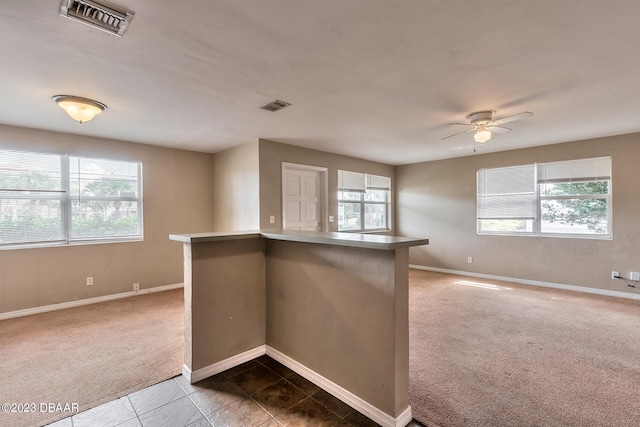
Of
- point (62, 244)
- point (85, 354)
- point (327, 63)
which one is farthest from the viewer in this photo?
point (62, 244)

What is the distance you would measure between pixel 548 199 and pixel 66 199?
24.8 feet

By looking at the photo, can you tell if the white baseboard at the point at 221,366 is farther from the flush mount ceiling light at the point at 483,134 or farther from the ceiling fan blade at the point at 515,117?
the ceiling fan blade at the point at 515,117

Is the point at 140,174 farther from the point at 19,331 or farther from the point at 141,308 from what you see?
the point at 19,331

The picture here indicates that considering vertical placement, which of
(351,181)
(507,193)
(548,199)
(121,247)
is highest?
(351,181)

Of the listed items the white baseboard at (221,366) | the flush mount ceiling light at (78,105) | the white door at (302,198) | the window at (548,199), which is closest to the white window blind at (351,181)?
the white door at (302,198)

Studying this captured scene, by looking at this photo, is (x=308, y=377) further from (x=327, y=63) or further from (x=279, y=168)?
(x=279, y=168)

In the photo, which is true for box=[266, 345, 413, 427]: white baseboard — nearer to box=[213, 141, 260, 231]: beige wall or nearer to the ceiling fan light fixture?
box=[213, 141, 260, 231]: beige wall

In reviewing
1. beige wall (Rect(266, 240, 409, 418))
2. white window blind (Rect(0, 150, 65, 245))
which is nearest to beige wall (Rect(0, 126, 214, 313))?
white window blind (Rect(0, 150, 65, 245))

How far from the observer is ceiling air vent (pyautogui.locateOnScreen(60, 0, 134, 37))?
1532mm

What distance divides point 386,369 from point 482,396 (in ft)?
2.84

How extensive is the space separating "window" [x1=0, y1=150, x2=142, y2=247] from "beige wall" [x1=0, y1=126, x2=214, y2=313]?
0.40 ft

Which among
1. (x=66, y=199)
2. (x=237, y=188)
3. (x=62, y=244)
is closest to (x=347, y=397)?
(x=237, y=188)

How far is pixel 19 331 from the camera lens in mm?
3221

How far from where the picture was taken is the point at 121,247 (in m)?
4.46
